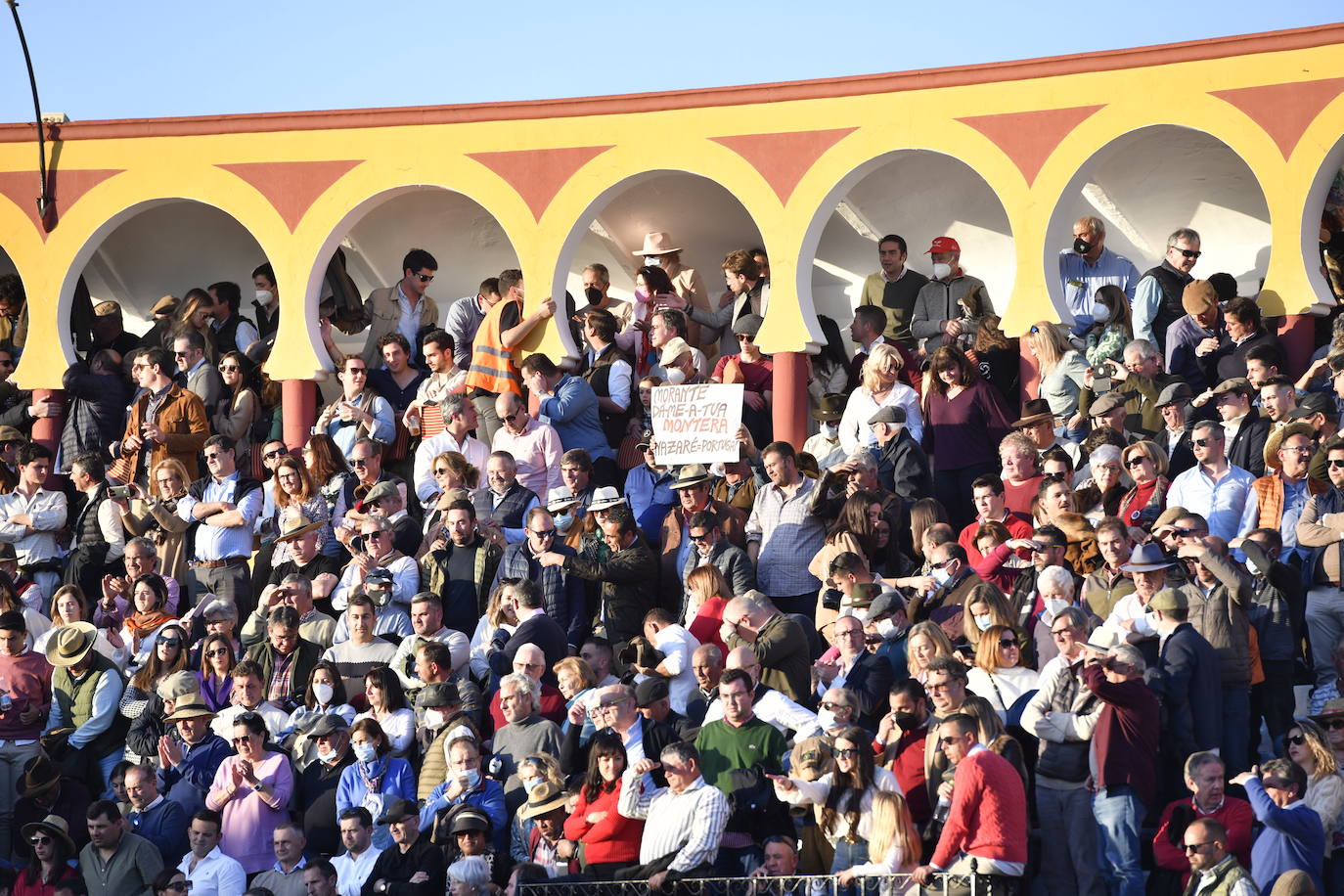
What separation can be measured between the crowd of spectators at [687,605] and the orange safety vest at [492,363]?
1.7 inches

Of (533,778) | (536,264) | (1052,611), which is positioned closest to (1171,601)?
(1052,611)

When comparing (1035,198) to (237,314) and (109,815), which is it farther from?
(109,815)

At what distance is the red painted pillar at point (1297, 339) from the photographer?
17.0m

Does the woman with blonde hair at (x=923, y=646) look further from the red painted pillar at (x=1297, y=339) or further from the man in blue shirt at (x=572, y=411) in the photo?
the red painted pillar at (x=1297, y=339)

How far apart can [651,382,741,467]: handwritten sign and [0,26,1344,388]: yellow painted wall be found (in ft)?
5.83

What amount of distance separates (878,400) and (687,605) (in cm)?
264

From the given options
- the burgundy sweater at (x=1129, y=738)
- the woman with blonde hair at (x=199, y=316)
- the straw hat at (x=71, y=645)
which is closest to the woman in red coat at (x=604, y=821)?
the burgundy sweater at (x=1129, y=738)

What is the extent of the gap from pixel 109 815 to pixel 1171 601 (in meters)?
6.36

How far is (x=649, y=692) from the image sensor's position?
13.1 meters

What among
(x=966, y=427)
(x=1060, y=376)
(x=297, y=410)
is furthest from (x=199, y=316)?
(x=1060, y=376)

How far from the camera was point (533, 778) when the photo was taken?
41.9ft

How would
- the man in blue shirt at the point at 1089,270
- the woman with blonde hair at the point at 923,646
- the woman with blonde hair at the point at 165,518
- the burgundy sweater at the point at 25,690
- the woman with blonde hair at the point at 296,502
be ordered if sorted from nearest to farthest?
1. the woman with blonde hair at the point at 923,646
2. the burgundy sweater at the point at 25,690
3. the woman with blonde hair at the point at 296,502
4. the woman with blonde hair at the point at 165,518
5. the man in blue shirt at the point at 1089,270

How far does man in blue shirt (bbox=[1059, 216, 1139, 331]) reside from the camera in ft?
59.4

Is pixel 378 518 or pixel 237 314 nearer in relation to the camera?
pixel 378 518
